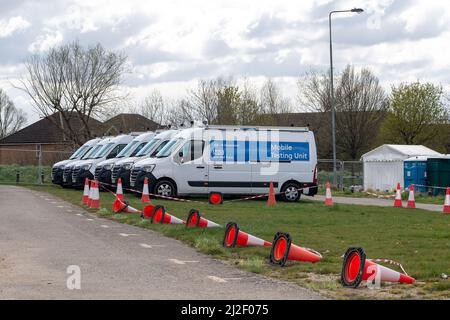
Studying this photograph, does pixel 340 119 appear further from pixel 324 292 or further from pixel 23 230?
pixel 324 292

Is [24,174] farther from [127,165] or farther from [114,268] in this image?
[114,268]

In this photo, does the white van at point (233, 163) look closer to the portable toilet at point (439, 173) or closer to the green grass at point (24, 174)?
the portable toilet at point (439, 173)

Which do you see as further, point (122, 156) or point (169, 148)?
point (122, 156)

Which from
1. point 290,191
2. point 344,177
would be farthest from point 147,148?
point 344,177

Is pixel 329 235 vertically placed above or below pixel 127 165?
below

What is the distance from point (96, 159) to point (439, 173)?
14.7 m

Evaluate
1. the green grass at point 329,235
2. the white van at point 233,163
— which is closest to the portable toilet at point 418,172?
the white van at point 233,163

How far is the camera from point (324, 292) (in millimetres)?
8742

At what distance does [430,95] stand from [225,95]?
14.5m

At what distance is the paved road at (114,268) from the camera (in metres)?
8.65

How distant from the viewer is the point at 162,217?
56.0 feet

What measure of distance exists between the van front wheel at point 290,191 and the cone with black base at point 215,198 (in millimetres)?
3628
